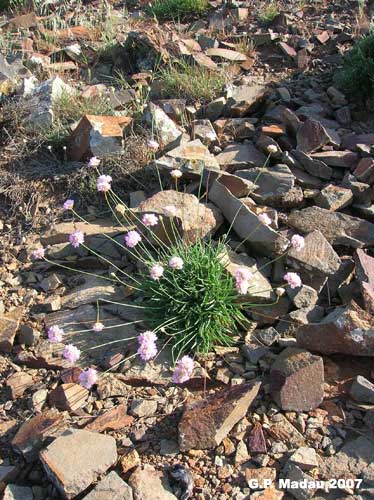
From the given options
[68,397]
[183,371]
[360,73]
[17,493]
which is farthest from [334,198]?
[17,493]

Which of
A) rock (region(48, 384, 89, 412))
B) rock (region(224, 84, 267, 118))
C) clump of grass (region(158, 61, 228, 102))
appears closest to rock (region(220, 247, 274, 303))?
rock (region(48, 384, 89, 412))

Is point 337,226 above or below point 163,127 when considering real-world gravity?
below

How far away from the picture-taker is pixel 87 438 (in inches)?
110

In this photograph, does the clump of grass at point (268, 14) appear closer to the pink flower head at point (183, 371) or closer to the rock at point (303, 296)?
the rock at point (303, 296)

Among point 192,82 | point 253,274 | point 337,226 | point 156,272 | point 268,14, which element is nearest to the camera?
point 156,272

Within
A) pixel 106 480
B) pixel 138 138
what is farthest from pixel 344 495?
pixel 138 138

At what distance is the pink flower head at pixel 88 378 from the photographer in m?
2.96

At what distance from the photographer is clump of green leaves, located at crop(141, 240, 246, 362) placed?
3297 millimetres

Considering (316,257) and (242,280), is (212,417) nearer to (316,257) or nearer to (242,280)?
(242,280)

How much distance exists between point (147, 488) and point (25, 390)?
997mm

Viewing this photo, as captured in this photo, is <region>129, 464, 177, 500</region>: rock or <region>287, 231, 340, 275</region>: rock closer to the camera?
<region>129, 464, 177, 500</region>: rock

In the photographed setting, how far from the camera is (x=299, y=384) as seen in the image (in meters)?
3.01

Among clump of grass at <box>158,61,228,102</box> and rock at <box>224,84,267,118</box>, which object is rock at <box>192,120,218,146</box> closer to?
rock at <box>224,84,267,118</box>

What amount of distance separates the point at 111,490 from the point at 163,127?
10.2 ft
